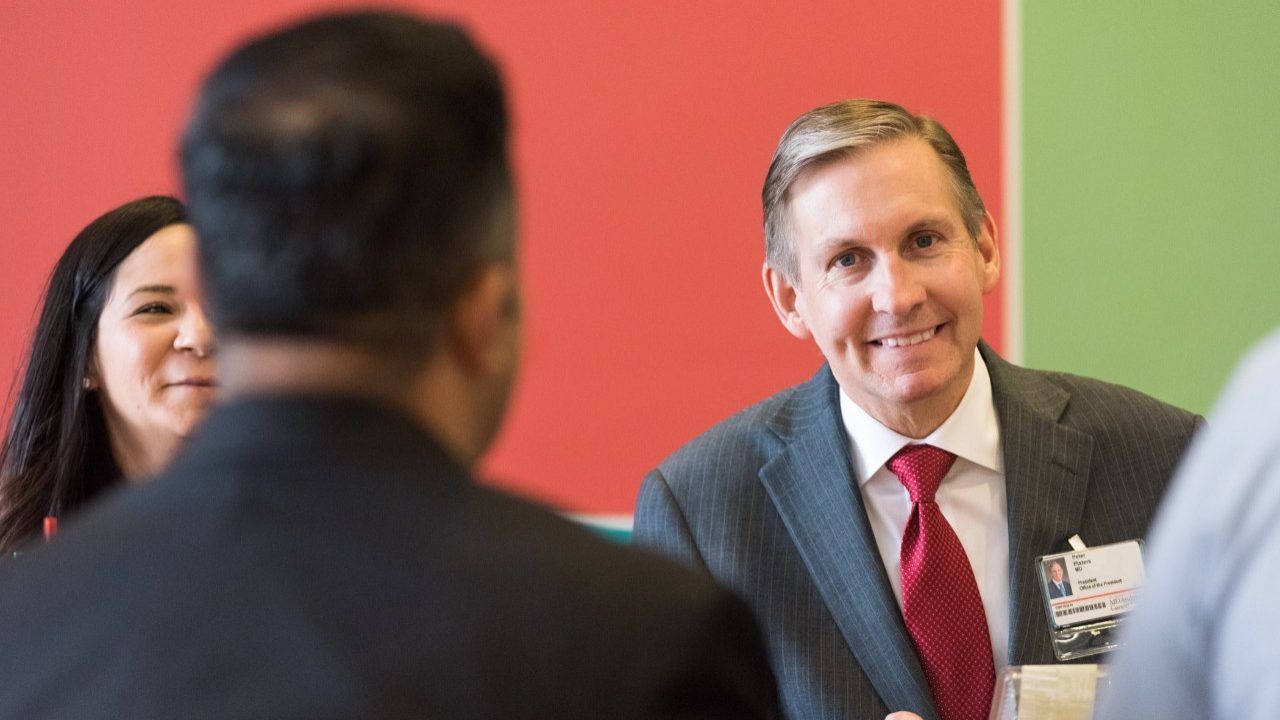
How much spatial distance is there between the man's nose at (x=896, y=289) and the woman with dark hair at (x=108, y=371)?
1.21m

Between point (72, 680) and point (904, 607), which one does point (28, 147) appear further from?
point (72, 680)

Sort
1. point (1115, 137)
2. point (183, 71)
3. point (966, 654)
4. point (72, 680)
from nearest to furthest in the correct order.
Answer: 1. point (72, 680)
2. point (966, 654)
3. point (1115, 137)
4. point (183, 71)

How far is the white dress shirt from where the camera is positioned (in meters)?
2.19

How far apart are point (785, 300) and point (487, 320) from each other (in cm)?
160

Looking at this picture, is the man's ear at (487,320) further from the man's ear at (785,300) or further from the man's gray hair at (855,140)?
the man's ear at (785,300)

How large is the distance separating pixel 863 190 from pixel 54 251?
8.00 ft

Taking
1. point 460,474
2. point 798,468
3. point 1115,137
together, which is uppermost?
point 460,474

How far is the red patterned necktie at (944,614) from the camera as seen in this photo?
207 cm

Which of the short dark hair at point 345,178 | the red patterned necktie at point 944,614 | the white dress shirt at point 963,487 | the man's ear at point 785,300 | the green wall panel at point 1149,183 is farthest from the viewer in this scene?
the green wall panel at point 1149,183

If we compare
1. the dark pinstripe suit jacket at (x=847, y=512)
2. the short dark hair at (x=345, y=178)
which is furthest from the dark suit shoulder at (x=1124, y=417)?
the short dark hair at (x=345, y=178)

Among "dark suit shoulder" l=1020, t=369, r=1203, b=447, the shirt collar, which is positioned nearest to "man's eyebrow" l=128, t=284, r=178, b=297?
the shirt collar

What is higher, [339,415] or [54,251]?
[339,415]

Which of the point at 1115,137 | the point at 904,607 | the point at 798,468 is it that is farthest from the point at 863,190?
the point at 1115,137

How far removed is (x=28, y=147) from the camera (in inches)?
147
